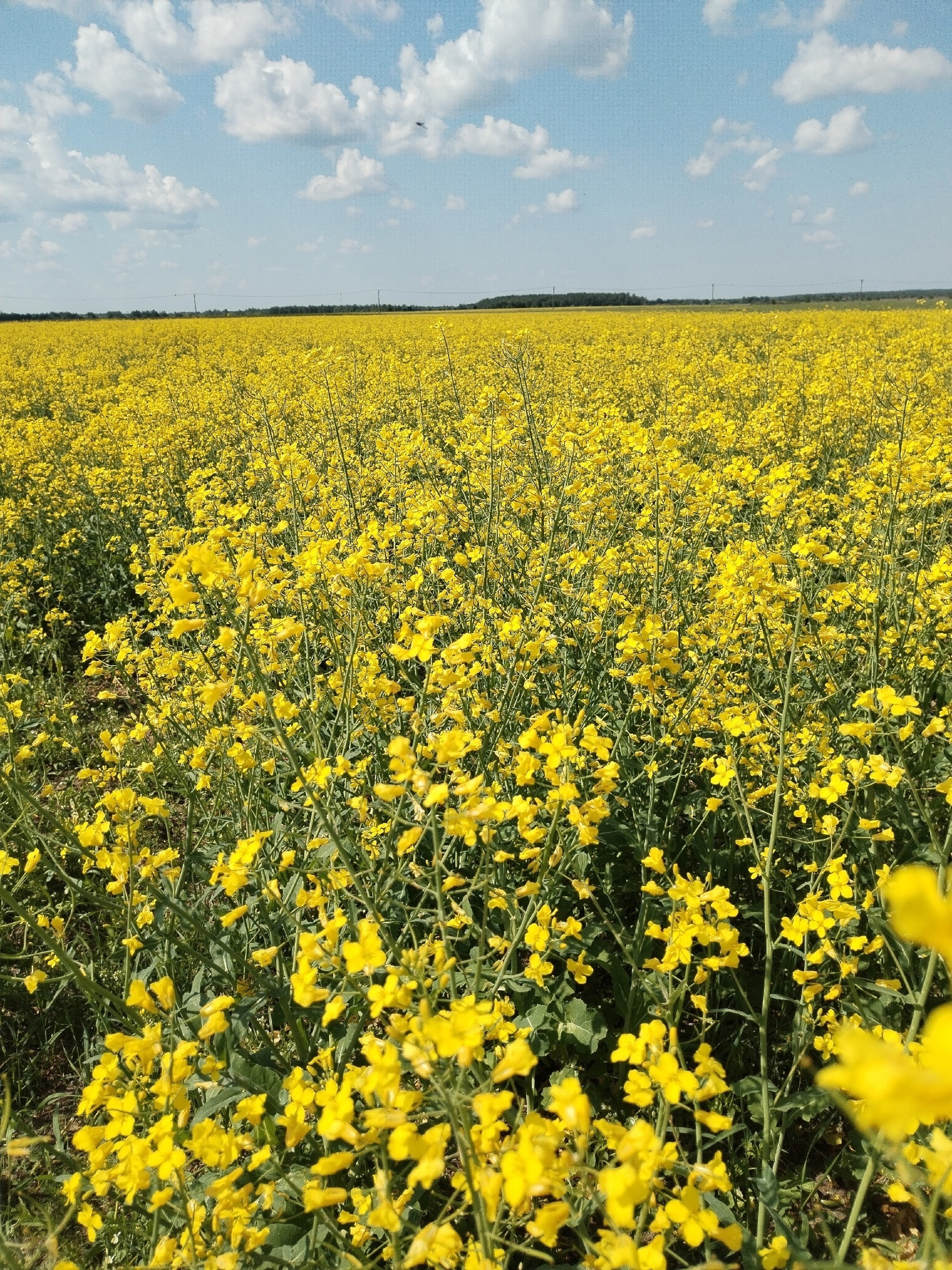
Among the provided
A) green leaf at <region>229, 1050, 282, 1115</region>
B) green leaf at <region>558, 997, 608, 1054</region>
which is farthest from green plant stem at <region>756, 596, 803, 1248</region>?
green leaf at <region>229, 1050, 282, 1115</region>

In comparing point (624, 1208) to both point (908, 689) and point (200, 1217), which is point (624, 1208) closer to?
point (200, 1217)

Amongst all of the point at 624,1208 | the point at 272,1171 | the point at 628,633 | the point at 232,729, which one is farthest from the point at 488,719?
the point at 624,1208

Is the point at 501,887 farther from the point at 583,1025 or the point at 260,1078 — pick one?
the point at 260,1078

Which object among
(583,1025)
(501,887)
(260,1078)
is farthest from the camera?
(501,887)

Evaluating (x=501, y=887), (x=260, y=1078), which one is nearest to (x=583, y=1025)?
(x=501, y=887)

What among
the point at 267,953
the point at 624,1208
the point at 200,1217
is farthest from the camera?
the point at 267,953

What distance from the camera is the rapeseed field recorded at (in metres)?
1.22

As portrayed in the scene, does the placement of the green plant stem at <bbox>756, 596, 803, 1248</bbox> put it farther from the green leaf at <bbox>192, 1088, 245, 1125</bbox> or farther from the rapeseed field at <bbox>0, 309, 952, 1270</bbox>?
the green leaf at <bbox>192, 1088, 245, 1125</bbox>

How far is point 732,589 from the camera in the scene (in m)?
2.41

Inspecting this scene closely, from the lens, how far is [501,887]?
2.13 m

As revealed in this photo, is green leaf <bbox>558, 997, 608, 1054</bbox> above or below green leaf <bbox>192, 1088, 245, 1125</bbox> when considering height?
below

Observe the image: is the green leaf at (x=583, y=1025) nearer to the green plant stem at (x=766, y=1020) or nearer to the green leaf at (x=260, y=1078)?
the green plant stem at (x=766, y=1020)

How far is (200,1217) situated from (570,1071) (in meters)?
1.00

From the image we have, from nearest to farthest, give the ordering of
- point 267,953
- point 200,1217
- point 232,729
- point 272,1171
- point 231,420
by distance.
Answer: point 200,1217 < point 272,1171 < point 267,953 < point 232,729 < point 231,420
